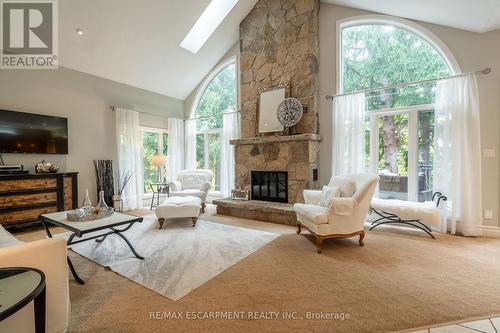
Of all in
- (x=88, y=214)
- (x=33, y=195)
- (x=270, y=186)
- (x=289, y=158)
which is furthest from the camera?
(x=270, y=186)

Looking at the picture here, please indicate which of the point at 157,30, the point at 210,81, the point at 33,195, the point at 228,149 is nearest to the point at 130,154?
the point at 33,195

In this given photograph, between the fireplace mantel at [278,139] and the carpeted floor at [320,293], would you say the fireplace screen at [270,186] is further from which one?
the carpeted floor at [320,293]

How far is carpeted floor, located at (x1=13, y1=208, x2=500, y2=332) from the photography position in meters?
1.62

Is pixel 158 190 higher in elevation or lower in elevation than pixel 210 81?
lower

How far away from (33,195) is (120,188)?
1618 mm

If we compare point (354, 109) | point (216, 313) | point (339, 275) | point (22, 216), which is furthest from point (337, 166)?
point (22, 216)

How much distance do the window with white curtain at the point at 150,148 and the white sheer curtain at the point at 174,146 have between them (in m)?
0.18

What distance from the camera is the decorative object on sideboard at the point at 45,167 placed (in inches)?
157

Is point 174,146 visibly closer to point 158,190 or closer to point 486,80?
point 158,190

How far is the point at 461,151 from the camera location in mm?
3338

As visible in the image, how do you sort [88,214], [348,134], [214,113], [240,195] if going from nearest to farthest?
[88,214] → [348,134] → [240,195] → [214,113]

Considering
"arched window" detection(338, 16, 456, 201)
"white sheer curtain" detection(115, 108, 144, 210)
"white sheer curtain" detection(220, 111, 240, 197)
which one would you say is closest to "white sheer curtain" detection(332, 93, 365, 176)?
"arched window" detection(338, 16, 456, 201)

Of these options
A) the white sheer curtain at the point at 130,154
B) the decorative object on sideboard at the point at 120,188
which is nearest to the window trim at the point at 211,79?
the white sheer curtain at the point at 130,154

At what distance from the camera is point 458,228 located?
11.3 feet
